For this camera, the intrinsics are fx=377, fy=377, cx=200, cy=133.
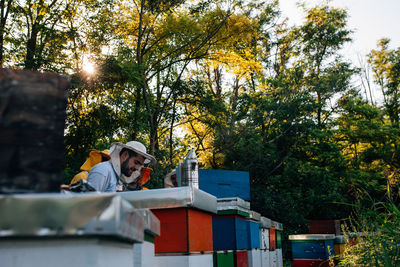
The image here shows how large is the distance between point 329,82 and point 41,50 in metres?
10.3

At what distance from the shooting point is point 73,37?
891 cm

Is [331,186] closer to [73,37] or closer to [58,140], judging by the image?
[73,37]

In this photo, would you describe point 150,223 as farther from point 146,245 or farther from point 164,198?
point 164,198

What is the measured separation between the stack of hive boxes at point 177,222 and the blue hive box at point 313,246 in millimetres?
4871

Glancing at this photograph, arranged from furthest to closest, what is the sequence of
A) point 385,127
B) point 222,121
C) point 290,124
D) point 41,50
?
point 385,127, point 290,124, point 222,121, point 41,50

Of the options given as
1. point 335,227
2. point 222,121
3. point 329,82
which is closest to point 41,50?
point 222,121

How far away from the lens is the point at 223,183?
158 inches

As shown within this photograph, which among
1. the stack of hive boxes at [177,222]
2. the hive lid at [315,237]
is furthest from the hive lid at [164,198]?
the hive lid at [315,237]

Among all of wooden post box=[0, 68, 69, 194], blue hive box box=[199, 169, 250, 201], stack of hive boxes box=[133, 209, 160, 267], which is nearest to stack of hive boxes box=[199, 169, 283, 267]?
blue hive box box=[199, 169, 250, 201]

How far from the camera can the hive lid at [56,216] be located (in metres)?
0.58

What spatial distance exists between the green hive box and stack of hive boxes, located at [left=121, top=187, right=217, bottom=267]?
2.02 feet

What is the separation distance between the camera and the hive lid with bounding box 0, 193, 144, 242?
578 millimetres

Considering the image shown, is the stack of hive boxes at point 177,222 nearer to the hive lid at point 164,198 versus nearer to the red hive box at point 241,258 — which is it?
the hive lid at point 164,198

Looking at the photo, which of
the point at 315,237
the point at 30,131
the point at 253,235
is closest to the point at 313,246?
the point at 315,237
